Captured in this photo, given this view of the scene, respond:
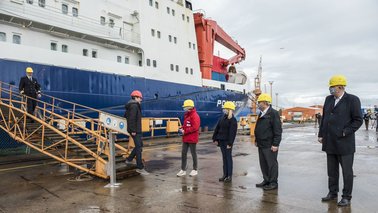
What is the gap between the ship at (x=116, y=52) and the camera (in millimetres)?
11789

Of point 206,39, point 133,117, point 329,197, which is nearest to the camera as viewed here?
point 329,197

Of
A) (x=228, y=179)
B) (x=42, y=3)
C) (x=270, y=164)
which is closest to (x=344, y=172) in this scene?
(x=270, y=164)

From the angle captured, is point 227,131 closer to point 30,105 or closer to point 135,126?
point 135,126

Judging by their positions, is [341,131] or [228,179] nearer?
[341,131]

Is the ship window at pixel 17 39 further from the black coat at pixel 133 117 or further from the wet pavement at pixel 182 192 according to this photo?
the black coat at pixel 133 117

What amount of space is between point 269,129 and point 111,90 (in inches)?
403

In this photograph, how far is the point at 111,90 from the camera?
1433 cm

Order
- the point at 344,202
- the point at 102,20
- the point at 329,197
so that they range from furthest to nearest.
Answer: the point at 102,20 < the point at 329,197 < the point at 344,202

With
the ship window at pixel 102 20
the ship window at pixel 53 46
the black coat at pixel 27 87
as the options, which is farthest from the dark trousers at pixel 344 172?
the ship window at pixel 102 20

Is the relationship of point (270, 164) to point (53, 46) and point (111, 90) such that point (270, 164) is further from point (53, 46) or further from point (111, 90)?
point (53, 46)

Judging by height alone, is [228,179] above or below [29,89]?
below

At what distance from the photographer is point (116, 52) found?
619 inches

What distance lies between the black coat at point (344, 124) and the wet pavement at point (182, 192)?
777 mm

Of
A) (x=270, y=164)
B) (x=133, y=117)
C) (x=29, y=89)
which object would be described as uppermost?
(x=29, y=89)
